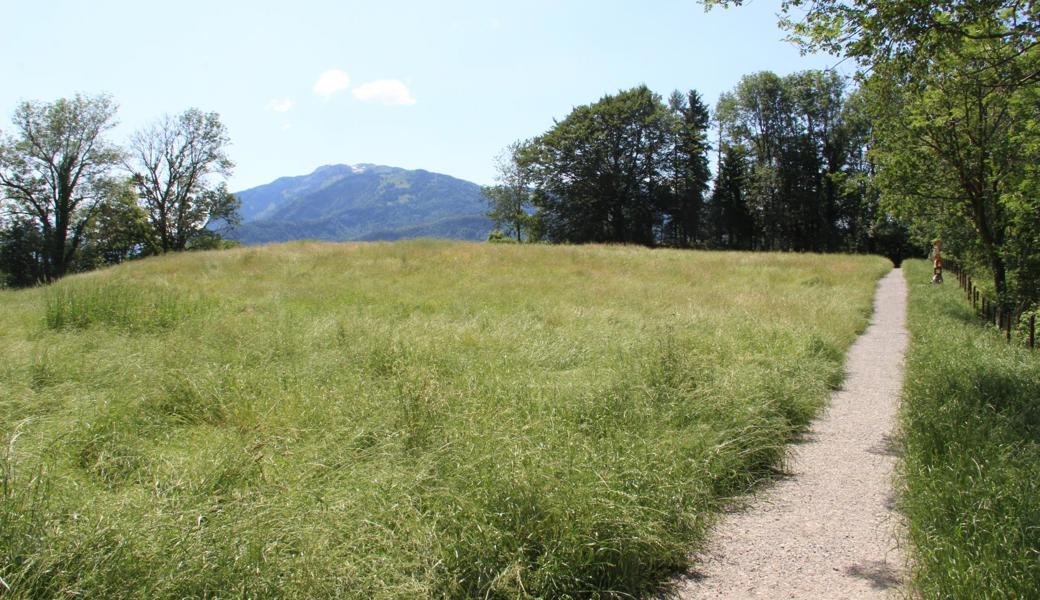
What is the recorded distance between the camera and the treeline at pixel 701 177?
5588 centimetres

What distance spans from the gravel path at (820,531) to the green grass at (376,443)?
218 millimetres

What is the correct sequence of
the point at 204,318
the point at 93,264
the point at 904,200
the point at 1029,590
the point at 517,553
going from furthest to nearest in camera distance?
1. the point at 93,264
2. the point at 904,200
3. the point at 204,318
4. the point at 517,553
5. the point at 1029,590

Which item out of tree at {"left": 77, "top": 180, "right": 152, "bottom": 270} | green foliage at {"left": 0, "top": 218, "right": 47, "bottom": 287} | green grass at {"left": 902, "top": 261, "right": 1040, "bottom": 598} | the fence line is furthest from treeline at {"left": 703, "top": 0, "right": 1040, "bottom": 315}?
green foliage at {"left": 0, "top": 218, "right": 47, "bottom": 287}

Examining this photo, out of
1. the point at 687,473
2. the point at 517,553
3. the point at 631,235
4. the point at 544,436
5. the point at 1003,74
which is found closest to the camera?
the point at 517,553

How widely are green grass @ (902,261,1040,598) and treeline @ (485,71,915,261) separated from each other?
51814 millimetres

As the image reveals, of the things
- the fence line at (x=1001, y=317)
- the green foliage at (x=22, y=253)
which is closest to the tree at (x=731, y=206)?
the fence line at (x=1001, y=317)

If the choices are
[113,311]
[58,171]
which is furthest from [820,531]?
[58,171]

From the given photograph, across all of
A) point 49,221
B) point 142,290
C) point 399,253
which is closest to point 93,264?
point 49,221

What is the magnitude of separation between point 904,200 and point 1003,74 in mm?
5059

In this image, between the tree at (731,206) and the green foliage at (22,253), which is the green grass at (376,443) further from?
the tree at (731,206)

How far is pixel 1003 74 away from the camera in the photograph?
823cm

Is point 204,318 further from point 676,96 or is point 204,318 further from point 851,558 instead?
point 676,96

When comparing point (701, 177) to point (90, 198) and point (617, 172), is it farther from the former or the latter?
point (90, 198)

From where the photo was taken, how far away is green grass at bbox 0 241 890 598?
9.30 feet
